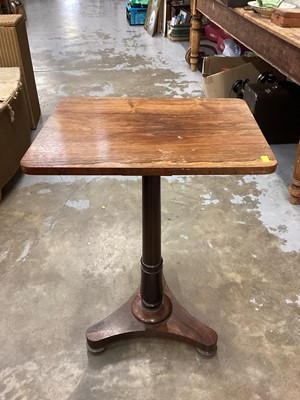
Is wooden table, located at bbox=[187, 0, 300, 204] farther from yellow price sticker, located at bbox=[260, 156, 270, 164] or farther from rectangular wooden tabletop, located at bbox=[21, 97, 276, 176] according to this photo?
yellow price sticker, located at bbox=[260, 156, 270, 164]

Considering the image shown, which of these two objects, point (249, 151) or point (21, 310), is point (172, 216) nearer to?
point (21, 310)

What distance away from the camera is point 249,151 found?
0.90 metres


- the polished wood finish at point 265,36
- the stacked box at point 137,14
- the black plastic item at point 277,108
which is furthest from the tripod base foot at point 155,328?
the stacked box at point 137,14

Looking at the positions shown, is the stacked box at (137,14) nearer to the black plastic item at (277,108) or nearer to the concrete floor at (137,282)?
the black plastic item at (277,108)

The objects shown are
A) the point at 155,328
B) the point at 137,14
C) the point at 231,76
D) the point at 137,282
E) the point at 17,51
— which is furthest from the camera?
the point at 137,14

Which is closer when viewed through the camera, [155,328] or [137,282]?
[155,328]

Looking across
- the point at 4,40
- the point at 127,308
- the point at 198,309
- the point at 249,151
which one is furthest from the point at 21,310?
the point at 4,40

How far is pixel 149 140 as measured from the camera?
947mm

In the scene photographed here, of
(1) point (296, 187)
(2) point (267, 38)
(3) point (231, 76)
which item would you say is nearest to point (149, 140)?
(1) point (296, 187)

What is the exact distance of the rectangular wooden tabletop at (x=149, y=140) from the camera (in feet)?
2.77

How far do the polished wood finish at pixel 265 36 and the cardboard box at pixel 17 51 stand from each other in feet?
4.56

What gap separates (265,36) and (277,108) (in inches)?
21.4

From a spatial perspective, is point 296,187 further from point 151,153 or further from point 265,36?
point 151,153

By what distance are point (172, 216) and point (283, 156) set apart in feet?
3.17
